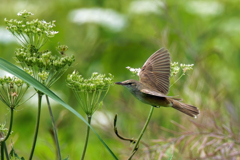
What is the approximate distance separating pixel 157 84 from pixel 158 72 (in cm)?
7

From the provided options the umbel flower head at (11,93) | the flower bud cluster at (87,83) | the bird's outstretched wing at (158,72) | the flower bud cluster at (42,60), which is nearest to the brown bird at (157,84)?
the bird's outstretched wing at (158,72)

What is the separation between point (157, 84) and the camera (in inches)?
71.0

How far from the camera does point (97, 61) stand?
448 cm

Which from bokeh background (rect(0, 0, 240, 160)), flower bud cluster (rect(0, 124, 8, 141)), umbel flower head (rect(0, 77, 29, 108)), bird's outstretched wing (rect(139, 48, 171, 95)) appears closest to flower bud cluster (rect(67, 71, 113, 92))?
umbel flower head (rect(0, 77, 29, 108))

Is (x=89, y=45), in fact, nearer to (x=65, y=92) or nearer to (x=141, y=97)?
(x=65, y=92)

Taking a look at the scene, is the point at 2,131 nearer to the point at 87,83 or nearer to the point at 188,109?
the point at 87,83

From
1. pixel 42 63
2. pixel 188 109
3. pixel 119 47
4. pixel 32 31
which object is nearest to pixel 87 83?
pixel 42 63

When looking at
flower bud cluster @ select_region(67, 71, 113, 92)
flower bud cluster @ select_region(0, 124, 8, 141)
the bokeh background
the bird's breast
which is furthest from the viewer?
the bokeh background

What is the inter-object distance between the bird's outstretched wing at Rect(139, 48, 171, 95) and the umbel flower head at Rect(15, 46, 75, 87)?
0.60 meters

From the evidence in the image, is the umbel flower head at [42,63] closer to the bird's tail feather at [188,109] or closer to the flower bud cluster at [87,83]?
the flower bud cluster at [87,83]

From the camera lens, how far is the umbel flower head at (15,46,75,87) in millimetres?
1246

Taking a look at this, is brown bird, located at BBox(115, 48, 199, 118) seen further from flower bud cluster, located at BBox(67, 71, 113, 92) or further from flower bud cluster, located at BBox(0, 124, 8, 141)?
flower bud cluster, located at BBox(0, 124, 8, 141)

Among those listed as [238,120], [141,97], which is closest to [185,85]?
[238,120]

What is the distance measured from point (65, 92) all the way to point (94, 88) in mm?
2858
